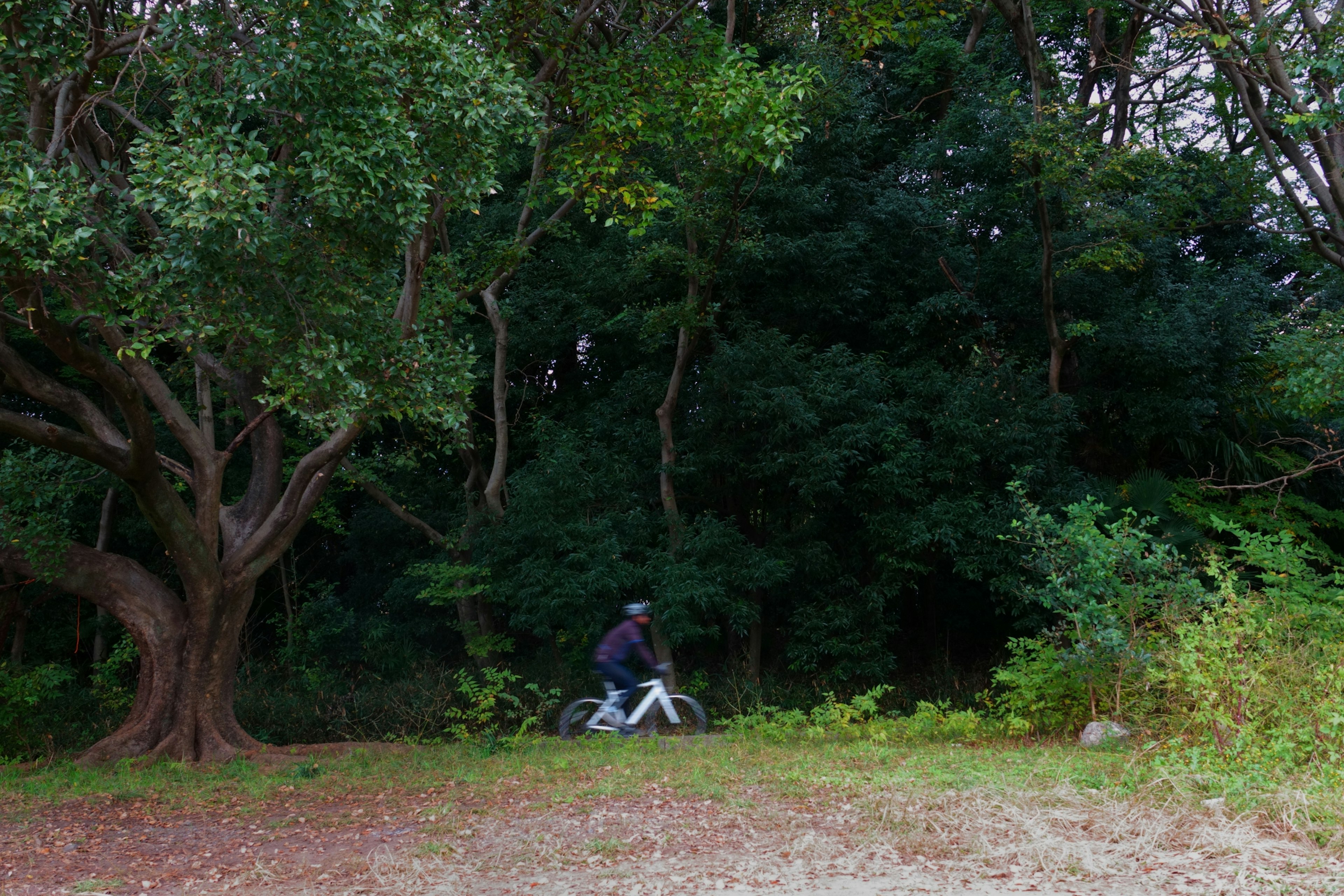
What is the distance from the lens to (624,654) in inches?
369

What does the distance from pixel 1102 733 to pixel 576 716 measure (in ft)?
17.4

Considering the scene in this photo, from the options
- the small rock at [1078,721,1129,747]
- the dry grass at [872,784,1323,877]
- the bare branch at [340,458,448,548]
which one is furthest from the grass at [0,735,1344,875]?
the bare branch at [340,458,448,548]

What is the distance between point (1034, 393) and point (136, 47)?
11.9 meters

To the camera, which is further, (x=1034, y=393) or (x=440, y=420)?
(x=1034, y=393)

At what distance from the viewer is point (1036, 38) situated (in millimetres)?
14750

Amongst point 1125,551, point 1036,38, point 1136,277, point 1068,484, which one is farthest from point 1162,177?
point 1125,551

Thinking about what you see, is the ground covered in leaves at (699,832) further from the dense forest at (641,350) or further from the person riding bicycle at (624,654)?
the dense forest at (641,350)

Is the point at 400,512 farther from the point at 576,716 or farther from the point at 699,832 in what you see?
the point at 699,832

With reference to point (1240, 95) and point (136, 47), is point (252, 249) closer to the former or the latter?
point (136, 47)

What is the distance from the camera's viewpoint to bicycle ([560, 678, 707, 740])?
947 centimetres

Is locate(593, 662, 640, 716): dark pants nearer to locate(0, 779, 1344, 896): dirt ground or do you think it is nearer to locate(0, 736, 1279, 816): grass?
locate(0, 736, 1279, 816): grass

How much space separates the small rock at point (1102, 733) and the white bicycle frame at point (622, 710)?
12.6 feet

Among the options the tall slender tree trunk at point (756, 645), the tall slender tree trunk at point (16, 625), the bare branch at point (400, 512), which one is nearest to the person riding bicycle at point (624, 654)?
the tall slender tree trunk at point (756, 645)

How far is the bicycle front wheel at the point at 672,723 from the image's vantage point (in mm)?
9695
